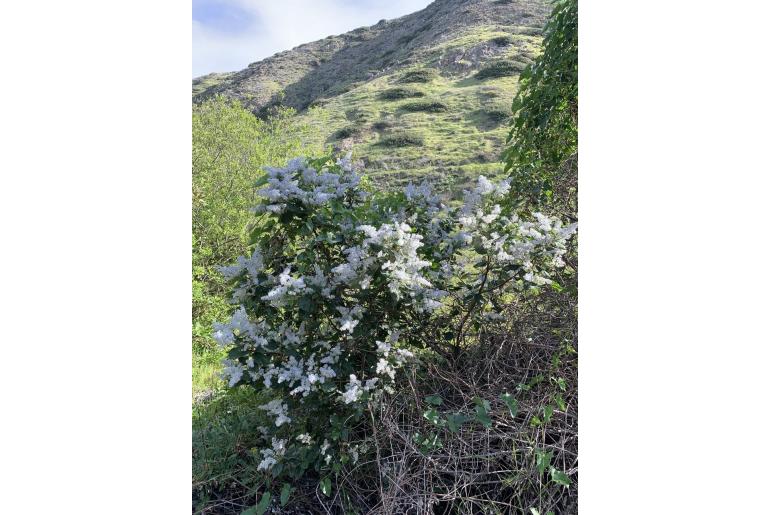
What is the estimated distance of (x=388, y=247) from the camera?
152cm

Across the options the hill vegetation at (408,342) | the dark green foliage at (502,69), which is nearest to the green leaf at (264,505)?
the hill vegetation at (408,342)

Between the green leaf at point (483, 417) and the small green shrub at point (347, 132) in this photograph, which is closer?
the green leaf at point (483, 417)

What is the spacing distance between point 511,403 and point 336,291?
603 millimetres

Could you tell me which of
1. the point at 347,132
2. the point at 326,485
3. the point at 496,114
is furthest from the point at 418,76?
the point at 326,485

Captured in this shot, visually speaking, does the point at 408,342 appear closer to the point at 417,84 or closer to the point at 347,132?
the point at 347,132

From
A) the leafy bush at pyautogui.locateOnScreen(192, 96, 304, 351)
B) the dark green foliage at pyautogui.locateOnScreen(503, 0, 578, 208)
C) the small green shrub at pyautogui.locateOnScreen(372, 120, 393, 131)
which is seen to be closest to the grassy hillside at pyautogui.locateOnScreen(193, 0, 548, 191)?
the small green shrub at pyautogui.locateOnScreen(372, 120, 393, 131)

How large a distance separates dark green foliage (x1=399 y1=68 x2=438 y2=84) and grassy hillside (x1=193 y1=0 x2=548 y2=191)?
3 cm

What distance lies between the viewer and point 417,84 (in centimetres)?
1755

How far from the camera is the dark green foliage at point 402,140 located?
1450 centimetres

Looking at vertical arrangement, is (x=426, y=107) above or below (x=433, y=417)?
below

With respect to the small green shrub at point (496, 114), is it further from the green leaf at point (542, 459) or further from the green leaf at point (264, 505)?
the green leaf at point (264, 505)

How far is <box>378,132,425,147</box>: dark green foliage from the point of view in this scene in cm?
1450

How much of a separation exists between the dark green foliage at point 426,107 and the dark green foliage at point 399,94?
1.63 feet
